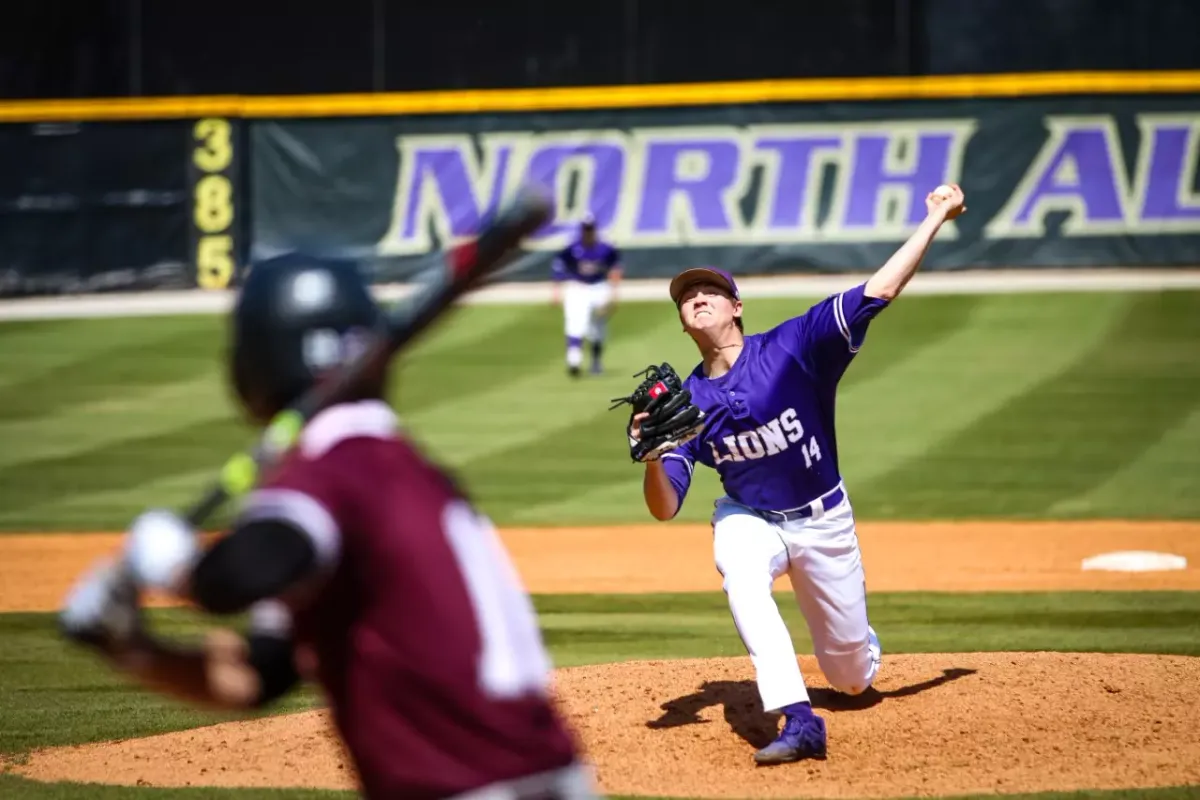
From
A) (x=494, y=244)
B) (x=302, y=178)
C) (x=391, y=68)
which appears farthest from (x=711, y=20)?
(x=494, y=244)

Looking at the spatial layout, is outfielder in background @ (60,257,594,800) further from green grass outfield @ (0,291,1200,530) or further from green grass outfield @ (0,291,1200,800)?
green grass outfield @ (0,291,1200,530)

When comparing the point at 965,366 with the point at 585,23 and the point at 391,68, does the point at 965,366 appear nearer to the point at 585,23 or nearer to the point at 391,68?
the point at 585,23

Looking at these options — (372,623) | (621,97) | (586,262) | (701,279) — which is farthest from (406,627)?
(621,97)

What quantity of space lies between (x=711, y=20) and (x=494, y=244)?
21.7 metres

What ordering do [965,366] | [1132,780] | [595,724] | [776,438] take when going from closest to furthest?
[1132,780] < [776,438] < [595,724] < [965,366]

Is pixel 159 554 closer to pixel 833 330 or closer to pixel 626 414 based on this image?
pixel 833 330

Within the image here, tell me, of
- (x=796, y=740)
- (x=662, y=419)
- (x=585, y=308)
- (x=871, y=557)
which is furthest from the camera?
(x=585, y=308)

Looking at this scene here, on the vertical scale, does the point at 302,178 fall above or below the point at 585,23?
below

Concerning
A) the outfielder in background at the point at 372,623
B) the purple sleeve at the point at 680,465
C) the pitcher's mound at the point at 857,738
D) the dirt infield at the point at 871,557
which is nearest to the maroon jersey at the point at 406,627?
the outfielder in background at the point at 372,623

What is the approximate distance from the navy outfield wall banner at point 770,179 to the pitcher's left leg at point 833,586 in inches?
Result: 632

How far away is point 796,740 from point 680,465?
1.12 metres

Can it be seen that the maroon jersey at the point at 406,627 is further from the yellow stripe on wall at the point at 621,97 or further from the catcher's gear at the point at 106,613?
the yellow stripe on wall at the point at 621,97

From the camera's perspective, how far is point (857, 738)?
21.3 ft

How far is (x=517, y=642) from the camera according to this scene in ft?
8.52
